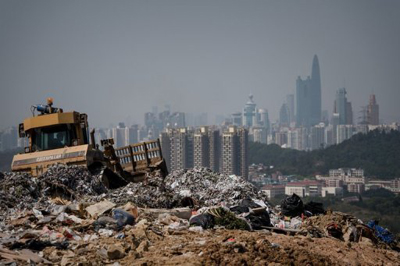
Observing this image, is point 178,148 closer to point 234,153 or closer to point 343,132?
→ point 234,153

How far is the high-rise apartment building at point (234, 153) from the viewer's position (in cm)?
9681

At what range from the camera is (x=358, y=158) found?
105 meters

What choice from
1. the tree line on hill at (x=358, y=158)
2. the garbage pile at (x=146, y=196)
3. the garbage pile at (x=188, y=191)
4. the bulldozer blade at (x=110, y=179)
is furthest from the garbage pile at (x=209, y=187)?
the tree line on hill at (x=358, y=158)

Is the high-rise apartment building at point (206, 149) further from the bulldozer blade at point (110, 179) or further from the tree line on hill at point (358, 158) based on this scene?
the bulldozer blade at point (110, 179)

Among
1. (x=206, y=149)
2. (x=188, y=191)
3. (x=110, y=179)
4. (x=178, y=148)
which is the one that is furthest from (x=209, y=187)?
(x=206, y=149)

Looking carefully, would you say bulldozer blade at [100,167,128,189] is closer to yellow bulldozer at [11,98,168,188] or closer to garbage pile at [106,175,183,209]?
yellow bulldozer at [11,98,168,188]

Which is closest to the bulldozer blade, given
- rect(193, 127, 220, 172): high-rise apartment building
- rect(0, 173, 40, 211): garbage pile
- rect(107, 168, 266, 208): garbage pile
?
rect(107, 168, 266, 208): garbage pile

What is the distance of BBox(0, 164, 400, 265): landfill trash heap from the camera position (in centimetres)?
623

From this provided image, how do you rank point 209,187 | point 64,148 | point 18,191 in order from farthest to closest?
point 64,148 → point 209,187 → point 18,191

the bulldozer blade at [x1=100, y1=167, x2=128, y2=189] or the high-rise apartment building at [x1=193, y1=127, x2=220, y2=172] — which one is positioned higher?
the bulldozer blade at [x1=100, y1=167, x2=128, y2=189]

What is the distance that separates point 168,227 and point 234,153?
297 ft

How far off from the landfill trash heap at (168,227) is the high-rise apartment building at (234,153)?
85022mm

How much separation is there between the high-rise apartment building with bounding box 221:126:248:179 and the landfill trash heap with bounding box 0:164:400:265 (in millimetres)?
85022

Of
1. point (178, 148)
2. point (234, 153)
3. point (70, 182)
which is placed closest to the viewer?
point (70, 182)
